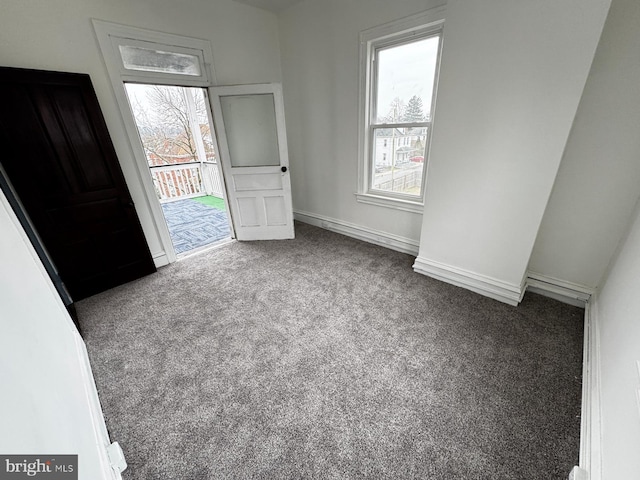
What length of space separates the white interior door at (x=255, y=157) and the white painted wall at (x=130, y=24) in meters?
0.39

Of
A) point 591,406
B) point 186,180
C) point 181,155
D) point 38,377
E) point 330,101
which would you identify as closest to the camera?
point 38,377

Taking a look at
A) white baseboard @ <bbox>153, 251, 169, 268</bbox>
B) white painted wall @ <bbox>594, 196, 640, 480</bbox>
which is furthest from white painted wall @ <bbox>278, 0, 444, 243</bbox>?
white baseboard @ <bbox>153, 251, 169, 268</bbox>

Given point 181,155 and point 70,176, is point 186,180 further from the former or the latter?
point 70,176

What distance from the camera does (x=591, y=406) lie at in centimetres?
126

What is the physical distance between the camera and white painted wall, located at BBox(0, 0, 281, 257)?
1.93 meters

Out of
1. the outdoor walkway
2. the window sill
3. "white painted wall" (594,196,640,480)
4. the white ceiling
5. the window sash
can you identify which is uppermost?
the white ceiling

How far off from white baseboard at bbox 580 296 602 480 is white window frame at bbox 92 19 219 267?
3.57m

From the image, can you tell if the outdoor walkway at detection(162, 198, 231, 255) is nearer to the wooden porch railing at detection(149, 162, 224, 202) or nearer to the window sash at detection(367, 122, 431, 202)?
the wooden porch railing at detection(149, 162, 224, 202)

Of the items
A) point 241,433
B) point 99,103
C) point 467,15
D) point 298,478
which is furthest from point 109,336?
point 467,15

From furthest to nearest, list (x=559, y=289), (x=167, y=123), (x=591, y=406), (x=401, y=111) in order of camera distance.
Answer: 1. (x=167, y=123)
2. (x=401, y=111)
3. (x=559, y=289)
4. (x=591, y=406)

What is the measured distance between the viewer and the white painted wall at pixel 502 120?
5.02ft

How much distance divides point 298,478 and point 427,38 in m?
3.32

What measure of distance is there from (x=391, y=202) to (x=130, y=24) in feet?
10.1

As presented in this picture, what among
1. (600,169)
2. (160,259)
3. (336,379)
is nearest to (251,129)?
(160,259)
